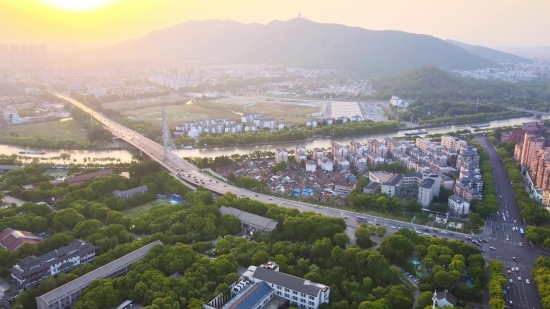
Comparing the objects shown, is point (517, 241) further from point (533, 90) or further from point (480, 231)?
point (533, 90)

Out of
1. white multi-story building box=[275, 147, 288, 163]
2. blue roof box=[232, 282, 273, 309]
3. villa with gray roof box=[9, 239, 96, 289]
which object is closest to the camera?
blue roof box=[232, 282, 273, 309]

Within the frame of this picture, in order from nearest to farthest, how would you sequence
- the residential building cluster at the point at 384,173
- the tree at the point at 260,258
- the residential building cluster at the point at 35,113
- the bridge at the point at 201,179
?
the tree at the point at 260,258 → the bridge at the point at 201,179 → the residential building cluster at the point at 384,173 → the residential building cluster at the point at 35,113

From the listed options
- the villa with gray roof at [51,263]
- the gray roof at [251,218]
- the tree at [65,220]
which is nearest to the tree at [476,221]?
the gray roof at [251,218]

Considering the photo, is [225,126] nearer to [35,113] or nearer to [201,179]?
[201,179]

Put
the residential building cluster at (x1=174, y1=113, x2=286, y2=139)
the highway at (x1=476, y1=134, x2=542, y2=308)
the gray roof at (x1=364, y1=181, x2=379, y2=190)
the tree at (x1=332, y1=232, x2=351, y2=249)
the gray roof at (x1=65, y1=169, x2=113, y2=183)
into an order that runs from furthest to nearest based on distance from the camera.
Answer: the residential building cluster at (x1=174, y1=113, x2=286, y2=139) < the gray roof at (x1=65, y1=169, x2=113, y2=183) < the gray roof at (x1=364, y1=181, x2=379, y2=190) < the tree at (x1=332, y1=232, x2=351, y2=249) < the highway at (x1=476, y1=134, x2=542, y2=308)

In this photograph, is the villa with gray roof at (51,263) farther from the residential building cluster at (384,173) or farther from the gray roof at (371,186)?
the gray roof at (371,186)

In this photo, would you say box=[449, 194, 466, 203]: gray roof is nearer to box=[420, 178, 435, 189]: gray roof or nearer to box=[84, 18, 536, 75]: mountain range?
box=[420, 178, 435, 189]: gray roof

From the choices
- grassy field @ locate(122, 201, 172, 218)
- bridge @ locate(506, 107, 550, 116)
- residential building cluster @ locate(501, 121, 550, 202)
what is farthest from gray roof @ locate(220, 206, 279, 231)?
bridge @ locate(506, 107, 550, 116)

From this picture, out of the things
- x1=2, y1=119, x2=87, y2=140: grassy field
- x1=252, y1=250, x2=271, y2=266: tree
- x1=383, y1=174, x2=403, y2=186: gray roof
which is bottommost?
x1=252, y1=250, x2=271, y2=266: tree
